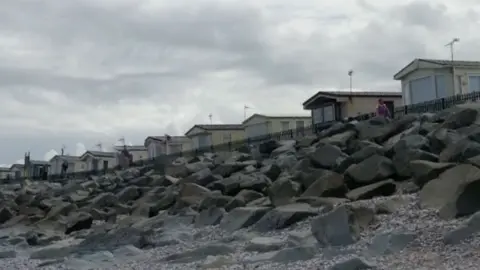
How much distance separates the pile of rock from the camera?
1046cm

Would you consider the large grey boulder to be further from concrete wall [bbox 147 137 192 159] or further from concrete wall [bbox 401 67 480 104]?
concrete wall [bbox 147 137 192 159]

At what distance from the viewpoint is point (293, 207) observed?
519 inches

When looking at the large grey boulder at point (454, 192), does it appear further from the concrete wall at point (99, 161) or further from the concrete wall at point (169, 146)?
the concrete wall at point (99, 161)

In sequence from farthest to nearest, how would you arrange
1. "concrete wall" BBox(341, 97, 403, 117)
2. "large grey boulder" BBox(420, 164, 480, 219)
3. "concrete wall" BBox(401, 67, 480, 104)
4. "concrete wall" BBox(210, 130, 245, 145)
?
1. "concrete wall" BBox(210, 130, 245, 145)
2. "concrete wall" BBox(341, 97, 403, 117)
3. "concrete wall" BBox(401, 67, 480, 104)
4. "large grey boulder" BBox(420, 164, 480, 219)

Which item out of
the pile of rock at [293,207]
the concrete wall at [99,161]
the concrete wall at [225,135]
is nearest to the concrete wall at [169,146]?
the concrete wall at [225,135]

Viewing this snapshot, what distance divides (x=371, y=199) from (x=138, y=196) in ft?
37.6

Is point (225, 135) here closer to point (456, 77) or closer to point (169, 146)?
point (169, 146)

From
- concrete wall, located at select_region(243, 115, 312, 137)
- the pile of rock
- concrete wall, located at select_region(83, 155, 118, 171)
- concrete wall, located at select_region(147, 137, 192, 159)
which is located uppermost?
concrete wall, located at select_region(243, 115, 312, 137)

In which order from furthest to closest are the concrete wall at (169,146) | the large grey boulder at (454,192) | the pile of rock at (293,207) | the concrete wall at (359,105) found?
the concrete wall at (169,146)
the concrete wall at (359,105)
the pile of rock at (293,207)
the large grey boulder at (454,192)

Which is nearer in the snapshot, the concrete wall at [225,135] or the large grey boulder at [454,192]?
the large grey boulder at [454,192]

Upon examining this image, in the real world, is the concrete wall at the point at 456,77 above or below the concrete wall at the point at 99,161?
above

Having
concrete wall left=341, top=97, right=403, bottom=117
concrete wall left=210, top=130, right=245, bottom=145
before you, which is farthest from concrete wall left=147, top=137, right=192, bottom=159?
concrete wall left=341, top=97, right=403, bottom=117

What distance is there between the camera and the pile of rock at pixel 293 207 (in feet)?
34.3

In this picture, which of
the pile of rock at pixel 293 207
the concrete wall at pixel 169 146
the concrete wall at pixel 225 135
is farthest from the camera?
the concrete wall at pixel 169 146
